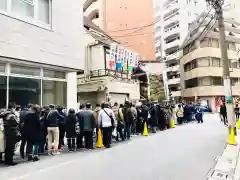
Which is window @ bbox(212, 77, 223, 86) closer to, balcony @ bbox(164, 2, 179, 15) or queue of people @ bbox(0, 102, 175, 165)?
balcony @ bbox(164, 2, 179, 15)

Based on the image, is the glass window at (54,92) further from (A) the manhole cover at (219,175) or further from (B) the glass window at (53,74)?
(A) the manhole cover at (219,175)

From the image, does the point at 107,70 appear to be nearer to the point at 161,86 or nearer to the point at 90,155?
the point at 90,155

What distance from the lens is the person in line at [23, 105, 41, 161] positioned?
8.88 meters

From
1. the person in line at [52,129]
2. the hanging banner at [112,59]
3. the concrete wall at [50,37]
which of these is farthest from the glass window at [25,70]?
the hanging banner at [112,59]

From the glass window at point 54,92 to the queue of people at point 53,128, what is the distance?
3.16 metres

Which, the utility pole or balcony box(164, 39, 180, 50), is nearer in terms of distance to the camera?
the utility pole

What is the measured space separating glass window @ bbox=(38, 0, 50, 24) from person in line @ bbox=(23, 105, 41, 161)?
21.1ft

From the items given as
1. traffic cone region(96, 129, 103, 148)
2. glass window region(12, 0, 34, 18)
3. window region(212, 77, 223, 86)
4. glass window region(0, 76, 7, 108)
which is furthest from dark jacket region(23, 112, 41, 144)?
window region(212, 77, 223, 86)

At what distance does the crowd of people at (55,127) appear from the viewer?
27.5 feet

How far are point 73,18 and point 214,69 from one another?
36858mm

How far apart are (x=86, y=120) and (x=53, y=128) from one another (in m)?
1.56

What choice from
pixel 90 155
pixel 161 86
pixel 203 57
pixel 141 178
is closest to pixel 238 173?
pixel 141 178

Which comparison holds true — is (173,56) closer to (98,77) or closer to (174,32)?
(174,32)

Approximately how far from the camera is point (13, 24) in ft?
39.4
